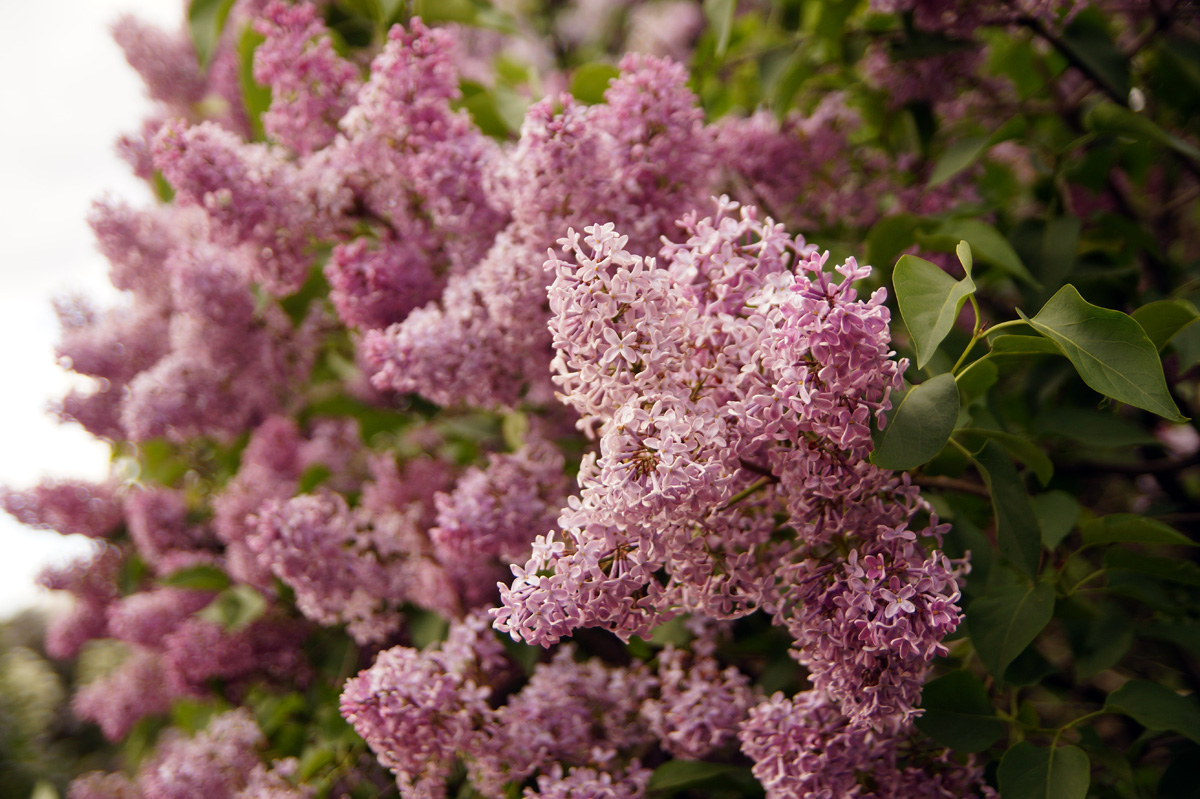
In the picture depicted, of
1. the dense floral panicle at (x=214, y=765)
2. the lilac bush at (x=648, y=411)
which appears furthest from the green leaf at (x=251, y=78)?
the dense floral panicle at (x=214, y=765)

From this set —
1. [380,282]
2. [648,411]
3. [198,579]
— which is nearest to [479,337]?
[380,282]

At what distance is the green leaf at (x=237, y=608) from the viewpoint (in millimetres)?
1420

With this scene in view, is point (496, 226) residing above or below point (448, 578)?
above

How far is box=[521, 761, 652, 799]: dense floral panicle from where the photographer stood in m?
0.83

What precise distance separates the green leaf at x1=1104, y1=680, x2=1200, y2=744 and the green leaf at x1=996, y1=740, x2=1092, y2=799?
9 centimetres

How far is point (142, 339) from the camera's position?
158 centimetres

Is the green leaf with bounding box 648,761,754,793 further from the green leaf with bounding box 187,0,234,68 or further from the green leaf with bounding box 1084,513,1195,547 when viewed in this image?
the green leaf with bounding box 187,0,234,68

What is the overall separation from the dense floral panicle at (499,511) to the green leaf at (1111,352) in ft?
2.06

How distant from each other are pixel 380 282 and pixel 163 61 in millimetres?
1117

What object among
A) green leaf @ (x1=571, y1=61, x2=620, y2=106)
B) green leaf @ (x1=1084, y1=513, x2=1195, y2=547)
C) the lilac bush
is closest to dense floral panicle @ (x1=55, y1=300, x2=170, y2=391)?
the lilac bush

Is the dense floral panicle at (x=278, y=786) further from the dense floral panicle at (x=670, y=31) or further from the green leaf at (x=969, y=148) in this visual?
the dense floral panicle at (x=670, y=31)

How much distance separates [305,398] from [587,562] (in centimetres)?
119

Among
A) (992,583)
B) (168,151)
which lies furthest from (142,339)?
(992,583)

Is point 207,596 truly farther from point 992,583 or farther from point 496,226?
point 992,583
